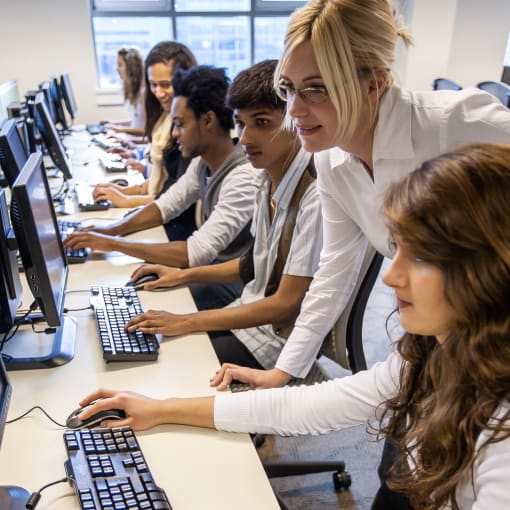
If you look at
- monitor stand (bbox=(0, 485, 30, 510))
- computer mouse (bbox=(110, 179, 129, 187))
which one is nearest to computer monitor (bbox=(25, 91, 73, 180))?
computer mouse (bbox=(110, 179, 129, 187))

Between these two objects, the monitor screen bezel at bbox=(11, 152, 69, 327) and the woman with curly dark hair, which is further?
the monitor screen bezel at bbox=(11, 152, 69, 327)

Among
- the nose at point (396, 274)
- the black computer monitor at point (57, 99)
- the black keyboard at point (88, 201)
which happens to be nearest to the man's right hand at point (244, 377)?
the nose at point (396, 274)

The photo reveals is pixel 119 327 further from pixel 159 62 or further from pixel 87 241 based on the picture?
pixel 159 62

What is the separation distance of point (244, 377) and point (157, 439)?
0.24 metres

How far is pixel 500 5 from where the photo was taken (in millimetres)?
5223

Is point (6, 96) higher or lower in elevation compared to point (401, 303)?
lower

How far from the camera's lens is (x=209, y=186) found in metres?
1.89

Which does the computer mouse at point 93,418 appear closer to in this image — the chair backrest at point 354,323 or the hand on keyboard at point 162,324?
the hand on keyboard at point 162,324

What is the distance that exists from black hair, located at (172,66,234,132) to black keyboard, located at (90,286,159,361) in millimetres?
687

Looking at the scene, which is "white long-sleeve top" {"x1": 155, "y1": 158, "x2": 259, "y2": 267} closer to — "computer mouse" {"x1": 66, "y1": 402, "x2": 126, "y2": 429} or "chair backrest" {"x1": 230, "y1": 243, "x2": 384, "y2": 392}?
"chair backrest" {"x1": 230, "y1": 243, "x2": 384, "y2": 392}

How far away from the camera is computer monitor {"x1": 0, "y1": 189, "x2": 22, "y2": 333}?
110cm

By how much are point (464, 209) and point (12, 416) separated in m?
0.88

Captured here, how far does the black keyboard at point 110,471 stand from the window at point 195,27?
4944 mm

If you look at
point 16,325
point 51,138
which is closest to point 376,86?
point 16,325
